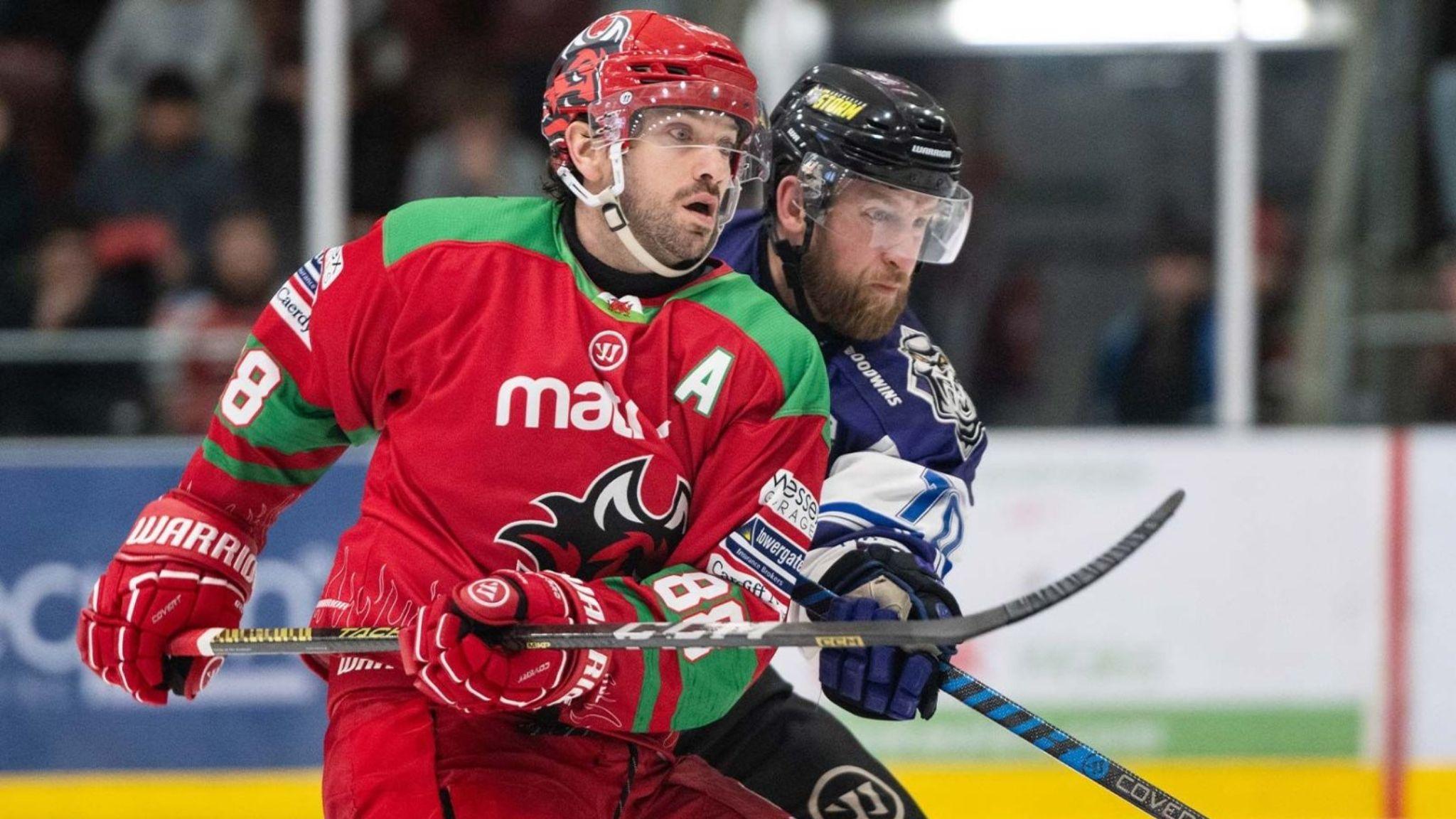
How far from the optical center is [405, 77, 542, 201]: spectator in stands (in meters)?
5.45

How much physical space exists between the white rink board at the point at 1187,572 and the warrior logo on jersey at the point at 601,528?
2583 millimetres

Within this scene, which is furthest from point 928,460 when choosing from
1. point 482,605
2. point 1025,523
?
point 1025,523

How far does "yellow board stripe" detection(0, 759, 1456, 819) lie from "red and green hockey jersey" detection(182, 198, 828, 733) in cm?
261

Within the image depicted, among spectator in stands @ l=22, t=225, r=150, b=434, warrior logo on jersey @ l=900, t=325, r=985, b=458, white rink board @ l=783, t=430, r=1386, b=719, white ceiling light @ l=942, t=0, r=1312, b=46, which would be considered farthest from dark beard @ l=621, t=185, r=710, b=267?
white ceiling light @ l=942, t=0, r=1312, b=46

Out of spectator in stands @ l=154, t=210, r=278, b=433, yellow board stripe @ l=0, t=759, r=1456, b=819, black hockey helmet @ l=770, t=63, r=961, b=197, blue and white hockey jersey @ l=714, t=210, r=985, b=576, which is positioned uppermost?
black hockey helmet @ l=770, t=63, r=961, b=197

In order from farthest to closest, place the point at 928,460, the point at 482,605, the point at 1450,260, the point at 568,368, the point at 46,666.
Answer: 1. the point at 1450,260
2. the point at 46,666
3. the point at 928,460
4. the point at 568,368
5. the point at 482,605

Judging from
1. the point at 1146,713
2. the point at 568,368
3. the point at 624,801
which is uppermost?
the point at 568,368

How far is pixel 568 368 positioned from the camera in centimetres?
228

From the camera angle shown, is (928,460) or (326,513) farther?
(326,513)

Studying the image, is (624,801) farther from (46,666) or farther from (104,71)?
(104,71)

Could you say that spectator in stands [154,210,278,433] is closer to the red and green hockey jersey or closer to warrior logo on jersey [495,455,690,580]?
the red and green hockey jersey

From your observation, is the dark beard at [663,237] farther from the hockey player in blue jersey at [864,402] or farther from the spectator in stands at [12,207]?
the spectator in stands at [12,207]

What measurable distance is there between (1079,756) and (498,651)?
0.81m

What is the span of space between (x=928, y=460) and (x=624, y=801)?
2.19ft
